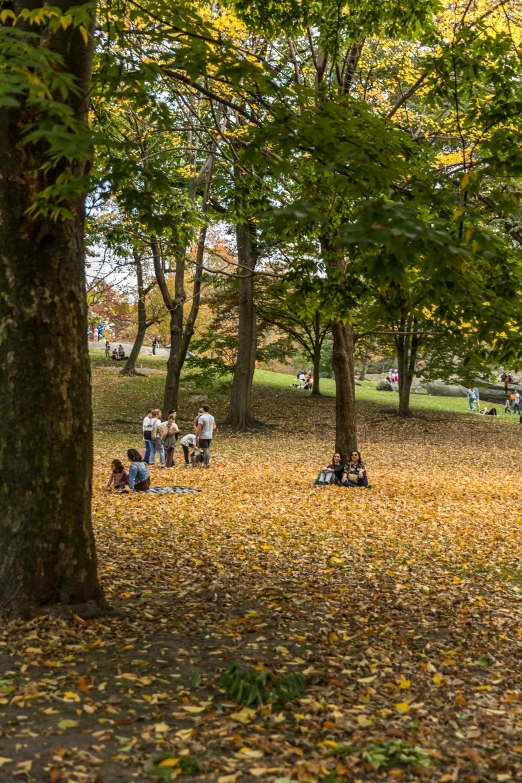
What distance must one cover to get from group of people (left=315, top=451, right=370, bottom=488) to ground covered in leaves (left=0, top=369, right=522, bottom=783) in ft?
9.53

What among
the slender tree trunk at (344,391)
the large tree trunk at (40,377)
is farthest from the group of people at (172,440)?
the large tree trunk at (40,377)

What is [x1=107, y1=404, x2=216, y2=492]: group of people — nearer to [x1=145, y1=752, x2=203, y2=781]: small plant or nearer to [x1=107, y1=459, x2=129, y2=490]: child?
[x1=107, y1=459, x2=129, y2=490]: child

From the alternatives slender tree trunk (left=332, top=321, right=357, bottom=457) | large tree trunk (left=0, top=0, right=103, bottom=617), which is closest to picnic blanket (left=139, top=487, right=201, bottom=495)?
slender tree trunk (left=332, top=321, right=357, bottom=457)

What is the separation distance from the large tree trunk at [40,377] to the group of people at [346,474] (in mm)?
10186

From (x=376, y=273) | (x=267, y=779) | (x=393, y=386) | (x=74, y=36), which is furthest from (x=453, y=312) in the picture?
(x=393, y=386)

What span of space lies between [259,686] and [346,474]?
11.0 metres

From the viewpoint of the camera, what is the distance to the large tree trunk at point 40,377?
575cm

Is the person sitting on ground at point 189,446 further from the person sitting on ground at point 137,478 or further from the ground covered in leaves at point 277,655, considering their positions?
the ground covered in leaves at point 277,655

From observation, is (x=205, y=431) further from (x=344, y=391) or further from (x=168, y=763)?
(x=168, y=763)

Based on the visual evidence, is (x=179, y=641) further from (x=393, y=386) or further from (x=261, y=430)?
(x=393, y=386)

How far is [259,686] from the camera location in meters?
4.95

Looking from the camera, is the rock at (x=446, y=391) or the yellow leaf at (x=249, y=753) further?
the rock at (x=446, y=391)

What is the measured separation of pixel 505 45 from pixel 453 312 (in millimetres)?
3329

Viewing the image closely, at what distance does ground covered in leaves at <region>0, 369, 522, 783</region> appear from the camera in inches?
164
